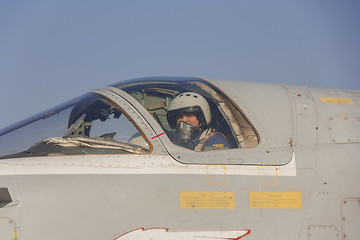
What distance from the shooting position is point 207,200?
14.4ft

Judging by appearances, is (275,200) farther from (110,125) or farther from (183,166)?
(110,125)

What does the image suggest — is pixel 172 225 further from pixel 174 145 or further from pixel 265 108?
pixel 265 108

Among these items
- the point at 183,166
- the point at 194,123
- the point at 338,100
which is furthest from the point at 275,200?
the point at 338,100

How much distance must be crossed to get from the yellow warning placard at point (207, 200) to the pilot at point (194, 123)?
532 mm

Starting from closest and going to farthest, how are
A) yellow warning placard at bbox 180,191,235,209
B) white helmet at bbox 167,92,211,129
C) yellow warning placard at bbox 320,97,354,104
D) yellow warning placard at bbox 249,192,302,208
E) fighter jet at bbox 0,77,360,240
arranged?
fighter jet at bbox 0,77,360,240, yellow warning placard at bbox 180,191,235,209, yellow warning placard at bbox 249,192,302,208, white helmet at bbox 167,92,211,129, yellow warning placard at bbox 320,97,354,104

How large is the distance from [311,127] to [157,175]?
201 cm

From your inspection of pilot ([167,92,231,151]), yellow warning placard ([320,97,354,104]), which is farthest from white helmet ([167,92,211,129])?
yellow warning placard ([320,97,354,104])

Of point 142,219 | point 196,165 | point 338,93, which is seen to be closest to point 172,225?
point 142,219

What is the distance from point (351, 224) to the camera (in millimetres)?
4734

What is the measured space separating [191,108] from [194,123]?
0.18m

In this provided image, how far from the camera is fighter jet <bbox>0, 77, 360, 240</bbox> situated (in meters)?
4.11

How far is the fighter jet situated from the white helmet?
0.01 metres

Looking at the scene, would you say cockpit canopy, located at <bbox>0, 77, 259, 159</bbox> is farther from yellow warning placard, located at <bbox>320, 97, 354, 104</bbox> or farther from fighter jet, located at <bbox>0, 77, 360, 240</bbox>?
yellow warning placard, located at <bbox>320, 97, 354, 104</bbox>

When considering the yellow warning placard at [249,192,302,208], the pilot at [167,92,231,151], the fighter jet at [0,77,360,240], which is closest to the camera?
the fighter jet at [0,77,360,240]
